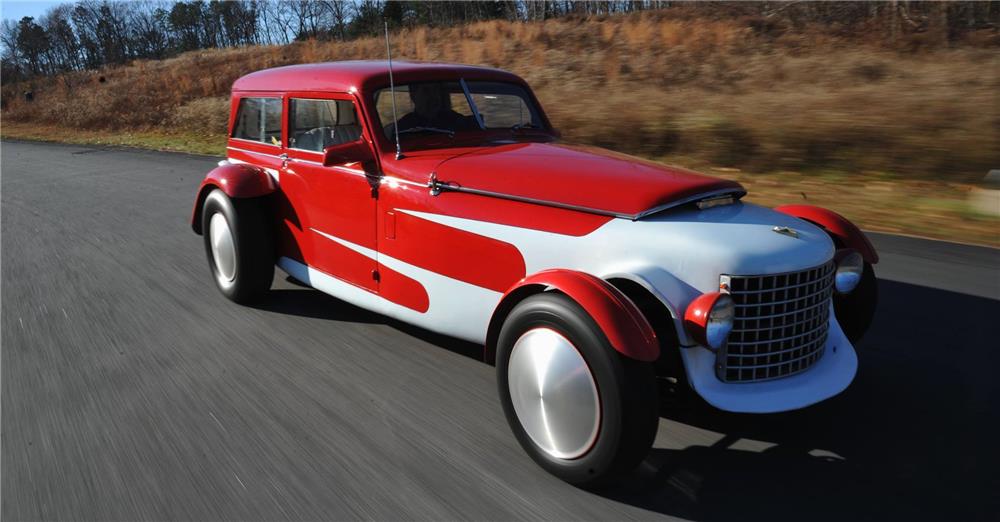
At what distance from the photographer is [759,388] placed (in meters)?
2.80

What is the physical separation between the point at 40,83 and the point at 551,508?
47473 millimetres

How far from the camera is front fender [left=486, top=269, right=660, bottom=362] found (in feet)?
8.16

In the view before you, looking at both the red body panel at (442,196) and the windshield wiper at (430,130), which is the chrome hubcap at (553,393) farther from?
the windshield wiper at (430,130)

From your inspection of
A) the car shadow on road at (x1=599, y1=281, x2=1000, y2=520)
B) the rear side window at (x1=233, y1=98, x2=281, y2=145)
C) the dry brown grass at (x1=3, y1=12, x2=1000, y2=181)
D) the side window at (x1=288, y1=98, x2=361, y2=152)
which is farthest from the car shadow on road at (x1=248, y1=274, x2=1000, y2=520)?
the dry brown grass at (x1=3, y1=12, x2=1000, y2=181)

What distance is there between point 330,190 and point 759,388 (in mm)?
2666

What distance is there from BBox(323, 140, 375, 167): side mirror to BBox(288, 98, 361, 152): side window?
0.21 metres

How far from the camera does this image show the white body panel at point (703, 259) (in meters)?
2.73

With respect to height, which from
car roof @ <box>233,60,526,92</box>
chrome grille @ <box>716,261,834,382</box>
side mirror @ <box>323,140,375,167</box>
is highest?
car roof @ <box>233,60,526,92</box>

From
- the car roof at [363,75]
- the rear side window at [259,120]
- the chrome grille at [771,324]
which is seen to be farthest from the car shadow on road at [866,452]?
the rear side window at [259,120]

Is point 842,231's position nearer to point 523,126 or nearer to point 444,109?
point 523,126

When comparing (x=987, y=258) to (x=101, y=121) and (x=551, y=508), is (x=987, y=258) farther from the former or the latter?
(x=101, y=121)

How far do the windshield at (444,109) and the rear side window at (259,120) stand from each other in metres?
1.10

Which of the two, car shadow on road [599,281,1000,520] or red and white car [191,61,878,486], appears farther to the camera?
red and white car [191,61,878,486]

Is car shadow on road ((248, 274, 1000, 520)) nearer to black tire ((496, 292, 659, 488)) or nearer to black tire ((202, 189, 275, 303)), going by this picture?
black tire ((496, 292, 659, 488))
